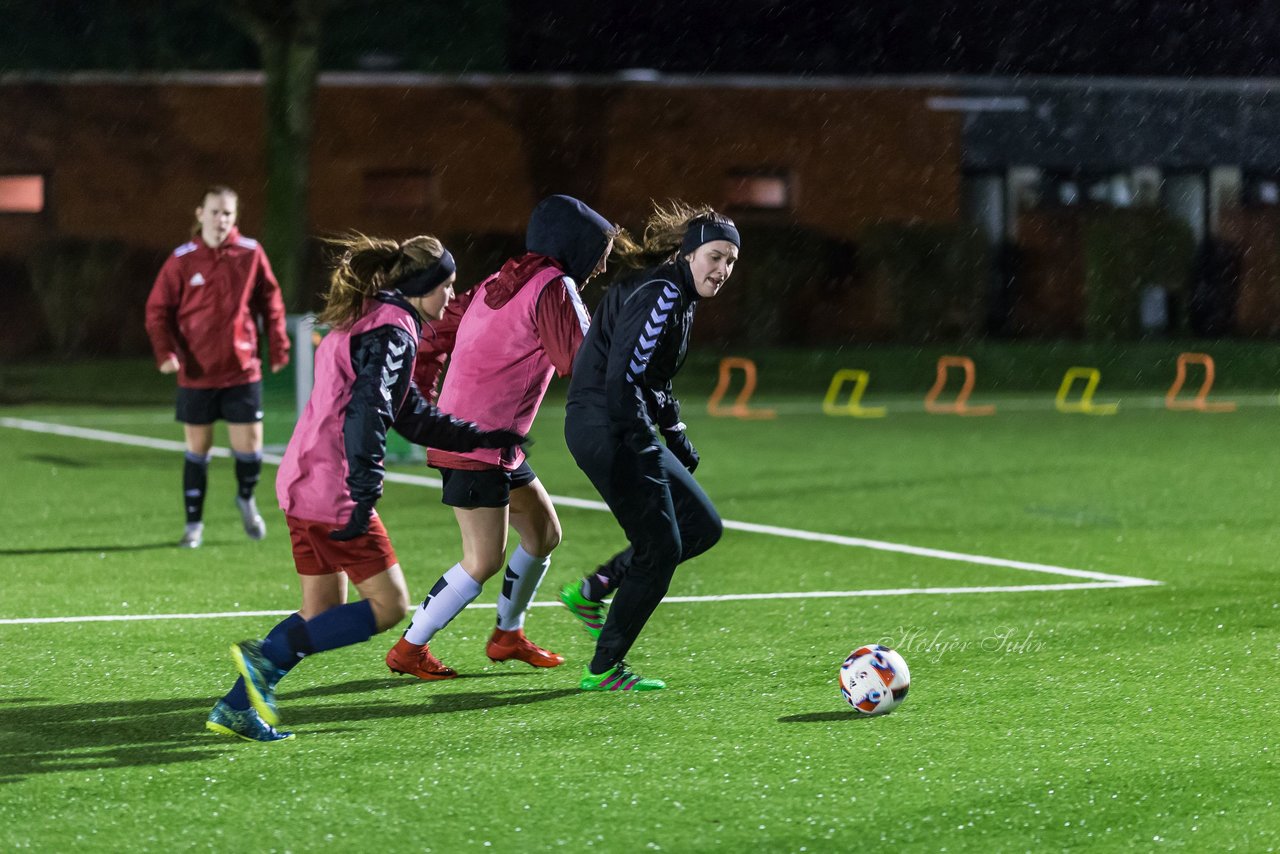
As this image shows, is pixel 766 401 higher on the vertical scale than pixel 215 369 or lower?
lower

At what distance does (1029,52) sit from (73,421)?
23.2 m

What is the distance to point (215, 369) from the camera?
11070 millimetres

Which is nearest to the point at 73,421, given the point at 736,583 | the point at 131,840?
the point at 736,583

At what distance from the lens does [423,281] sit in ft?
21.0

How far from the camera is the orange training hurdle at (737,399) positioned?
Result: 22375 millimetres

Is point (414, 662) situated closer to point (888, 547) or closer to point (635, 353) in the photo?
point (635, 353)

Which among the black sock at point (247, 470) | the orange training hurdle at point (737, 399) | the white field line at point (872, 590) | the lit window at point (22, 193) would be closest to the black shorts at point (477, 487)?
the white field line at point (872, 590)

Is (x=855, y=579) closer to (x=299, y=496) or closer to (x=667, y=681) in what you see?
(x=667, y=681)

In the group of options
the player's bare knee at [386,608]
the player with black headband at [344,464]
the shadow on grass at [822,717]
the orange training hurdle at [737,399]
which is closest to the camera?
the player with black headband at [344,464]

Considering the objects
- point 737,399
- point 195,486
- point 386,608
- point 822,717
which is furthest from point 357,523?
point 737,399

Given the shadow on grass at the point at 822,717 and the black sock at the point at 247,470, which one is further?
the black sock at the point at 247,470

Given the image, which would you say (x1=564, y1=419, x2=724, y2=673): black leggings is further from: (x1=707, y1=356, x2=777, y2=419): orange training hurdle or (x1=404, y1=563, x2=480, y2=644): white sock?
(x1=707, y1=356, x2=777, y2=419): orange training hurdle

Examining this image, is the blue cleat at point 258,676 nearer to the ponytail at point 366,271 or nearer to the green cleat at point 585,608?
the ponytail at point 366,271

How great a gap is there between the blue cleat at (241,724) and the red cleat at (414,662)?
3.33ft
